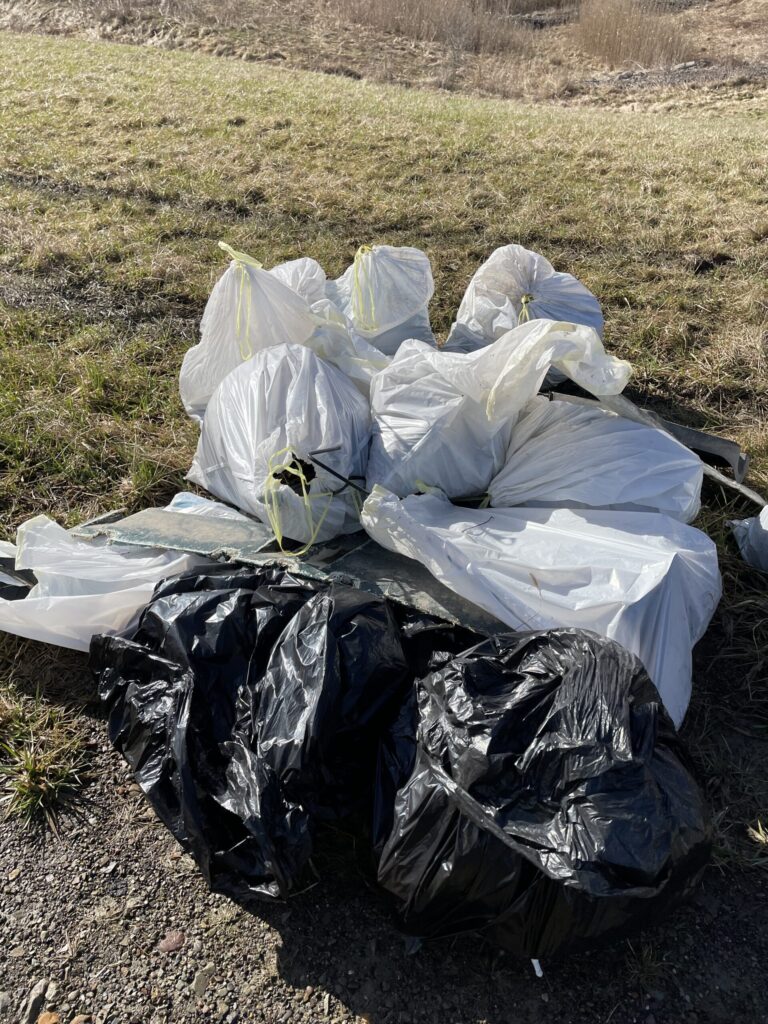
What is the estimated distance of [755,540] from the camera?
2.04m

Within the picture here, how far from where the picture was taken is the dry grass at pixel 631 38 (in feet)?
35.1

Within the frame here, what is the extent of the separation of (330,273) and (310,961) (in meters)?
2.99

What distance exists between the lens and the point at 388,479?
1906 millimetres

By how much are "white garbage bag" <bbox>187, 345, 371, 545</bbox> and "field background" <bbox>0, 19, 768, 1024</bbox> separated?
1.55ft

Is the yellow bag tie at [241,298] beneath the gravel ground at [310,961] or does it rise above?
above

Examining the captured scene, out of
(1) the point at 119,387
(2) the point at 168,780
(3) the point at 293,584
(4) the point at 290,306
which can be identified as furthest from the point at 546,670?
(1) the point at 119,387

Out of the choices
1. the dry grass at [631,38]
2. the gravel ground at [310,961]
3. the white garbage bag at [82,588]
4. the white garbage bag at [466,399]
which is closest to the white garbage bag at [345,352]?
the white garbage bag at [466,399]

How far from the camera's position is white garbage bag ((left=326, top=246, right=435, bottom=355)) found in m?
2.61

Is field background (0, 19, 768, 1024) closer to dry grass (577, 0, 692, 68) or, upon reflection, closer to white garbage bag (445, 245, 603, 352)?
white garbage bag (445, 245, 603, 352)

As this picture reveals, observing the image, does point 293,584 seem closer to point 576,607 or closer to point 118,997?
point 576,607

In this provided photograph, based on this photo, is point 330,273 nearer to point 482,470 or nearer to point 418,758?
point 482,470

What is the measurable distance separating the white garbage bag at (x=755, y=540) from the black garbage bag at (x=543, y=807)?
0.86 metres

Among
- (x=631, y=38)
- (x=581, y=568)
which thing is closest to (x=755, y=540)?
(x=581, y=568)

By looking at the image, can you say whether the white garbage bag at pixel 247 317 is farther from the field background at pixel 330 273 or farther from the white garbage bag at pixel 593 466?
the white garbage bag at pixel 593 466
